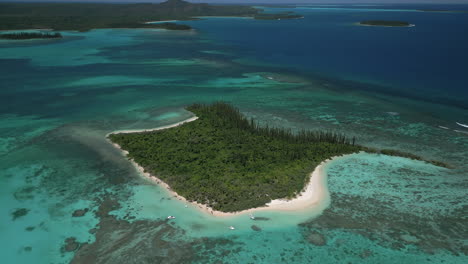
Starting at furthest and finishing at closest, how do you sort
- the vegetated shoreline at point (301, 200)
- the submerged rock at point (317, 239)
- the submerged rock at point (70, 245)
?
the vegetated shoreline at point (301, 200) → the submerged rock at point (317, 239) → the submerged rock at point (70, 245)

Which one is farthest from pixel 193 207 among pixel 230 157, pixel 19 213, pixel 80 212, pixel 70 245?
pixel 19 213

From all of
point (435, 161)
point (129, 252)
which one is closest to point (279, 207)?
point (129, 252)

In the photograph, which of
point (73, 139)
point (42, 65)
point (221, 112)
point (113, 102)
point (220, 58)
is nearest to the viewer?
point (73, 139)

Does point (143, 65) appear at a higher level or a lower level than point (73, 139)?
higher

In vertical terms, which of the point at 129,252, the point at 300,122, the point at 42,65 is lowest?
the point at 129,252

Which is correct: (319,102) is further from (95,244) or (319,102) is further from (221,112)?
(95,244)

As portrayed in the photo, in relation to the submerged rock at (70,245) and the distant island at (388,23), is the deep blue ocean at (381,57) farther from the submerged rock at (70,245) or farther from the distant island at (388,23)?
the submerged rock at (70,245)

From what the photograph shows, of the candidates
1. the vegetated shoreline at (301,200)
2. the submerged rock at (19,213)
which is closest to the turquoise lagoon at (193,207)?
the submerged rock at (19,213)
